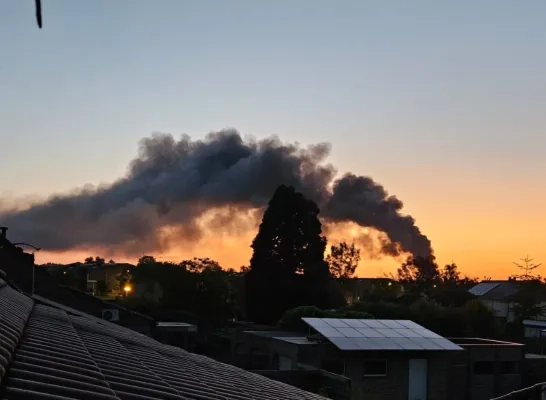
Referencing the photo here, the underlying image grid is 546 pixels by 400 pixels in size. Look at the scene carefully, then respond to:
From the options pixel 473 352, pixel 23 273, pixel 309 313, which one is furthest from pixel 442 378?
pixel 23 273

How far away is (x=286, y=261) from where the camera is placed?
1864 inches

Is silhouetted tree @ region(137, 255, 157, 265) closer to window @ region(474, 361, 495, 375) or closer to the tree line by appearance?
the tree line

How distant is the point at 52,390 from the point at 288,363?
25.3 meters

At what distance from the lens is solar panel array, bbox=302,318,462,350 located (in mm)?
24750

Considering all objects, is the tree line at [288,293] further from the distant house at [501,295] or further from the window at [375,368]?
the window at [375,368]

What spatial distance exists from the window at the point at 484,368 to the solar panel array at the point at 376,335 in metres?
3.03

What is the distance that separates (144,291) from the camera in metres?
69.2

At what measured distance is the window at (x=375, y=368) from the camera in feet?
83.9

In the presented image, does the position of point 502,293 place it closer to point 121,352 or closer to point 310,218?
point 310,218

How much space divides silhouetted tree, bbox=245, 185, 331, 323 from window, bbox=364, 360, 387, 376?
18902 millimetres

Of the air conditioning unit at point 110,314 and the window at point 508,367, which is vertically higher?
the air conditioning unit at point 110,314

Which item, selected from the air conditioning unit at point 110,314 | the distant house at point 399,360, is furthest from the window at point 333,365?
the air conditioning unit at point 110,314

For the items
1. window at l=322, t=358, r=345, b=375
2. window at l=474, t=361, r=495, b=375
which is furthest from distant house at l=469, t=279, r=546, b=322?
window at l=322, t=358, r=345, b=375

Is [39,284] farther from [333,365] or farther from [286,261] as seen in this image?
[286,261]
